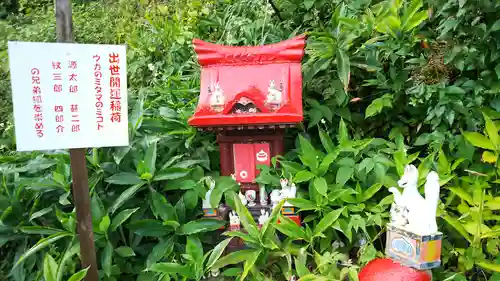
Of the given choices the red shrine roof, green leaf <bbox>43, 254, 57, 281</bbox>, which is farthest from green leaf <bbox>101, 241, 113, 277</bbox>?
the red shrine roof

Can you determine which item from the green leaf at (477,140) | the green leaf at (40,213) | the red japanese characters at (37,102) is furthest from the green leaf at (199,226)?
the green leaf at (477,140)

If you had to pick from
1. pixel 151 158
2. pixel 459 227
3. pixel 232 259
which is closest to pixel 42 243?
pixel 151 158

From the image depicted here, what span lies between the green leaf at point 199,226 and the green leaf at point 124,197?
1.18 ft

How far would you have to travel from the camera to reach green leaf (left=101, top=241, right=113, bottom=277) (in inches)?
87.3

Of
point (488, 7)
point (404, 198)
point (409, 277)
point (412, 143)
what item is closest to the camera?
point (409, 277)

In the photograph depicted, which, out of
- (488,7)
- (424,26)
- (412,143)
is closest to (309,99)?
(412,143)

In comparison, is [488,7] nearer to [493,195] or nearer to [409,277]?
[493,195]

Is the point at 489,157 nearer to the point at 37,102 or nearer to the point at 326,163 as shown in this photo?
the point at 326,163

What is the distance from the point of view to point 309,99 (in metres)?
2.95

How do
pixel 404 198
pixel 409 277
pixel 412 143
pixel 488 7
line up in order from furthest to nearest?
pixel 412 143 → pixel 488 7 → pixel 404 198 → pixel 409 277

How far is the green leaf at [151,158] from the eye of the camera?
8.27 feet

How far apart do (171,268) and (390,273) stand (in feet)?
3.71

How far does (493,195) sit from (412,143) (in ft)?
2.06

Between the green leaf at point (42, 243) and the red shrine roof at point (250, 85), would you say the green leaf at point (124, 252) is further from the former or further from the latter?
the red shrine roof at point (250, 85)
